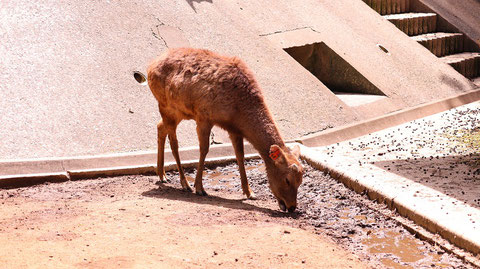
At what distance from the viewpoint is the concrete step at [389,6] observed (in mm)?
16172

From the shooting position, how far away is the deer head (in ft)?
24.2

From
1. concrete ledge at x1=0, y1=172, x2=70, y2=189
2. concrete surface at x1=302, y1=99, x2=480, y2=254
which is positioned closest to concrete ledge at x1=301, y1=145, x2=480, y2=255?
concrete surface at x1=302, y1=99, x2=480, y2=254

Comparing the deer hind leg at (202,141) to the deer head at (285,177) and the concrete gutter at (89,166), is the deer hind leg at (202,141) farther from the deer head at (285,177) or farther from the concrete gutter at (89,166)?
the concrete gutter at (89,166)

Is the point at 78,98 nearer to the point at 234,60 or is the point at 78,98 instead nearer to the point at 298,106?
the point at 234,60

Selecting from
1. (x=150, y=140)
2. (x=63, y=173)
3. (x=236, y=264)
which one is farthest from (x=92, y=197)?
(x=236, y=264)

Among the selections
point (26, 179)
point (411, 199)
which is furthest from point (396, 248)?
point (26, 179)

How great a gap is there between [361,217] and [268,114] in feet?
5.22

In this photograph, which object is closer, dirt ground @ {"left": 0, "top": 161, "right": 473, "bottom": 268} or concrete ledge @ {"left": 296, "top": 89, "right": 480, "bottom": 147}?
dirt ground @ {"left": 0, "top": 161, "right": 473, "bottom": 268}

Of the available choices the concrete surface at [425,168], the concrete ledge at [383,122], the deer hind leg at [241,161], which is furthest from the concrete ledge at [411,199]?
the deer hind leg at [241,161]

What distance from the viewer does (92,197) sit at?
7.86 metres

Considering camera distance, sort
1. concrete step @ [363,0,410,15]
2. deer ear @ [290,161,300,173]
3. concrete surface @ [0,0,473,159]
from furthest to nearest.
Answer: concrete step @ [363,0,410,15] → concrete surface @ [0,0,473,159] → deer ear @ [290,161,300,173]

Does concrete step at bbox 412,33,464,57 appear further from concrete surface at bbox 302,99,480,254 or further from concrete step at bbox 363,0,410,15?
concrete surface at bbox 302,99,480,254

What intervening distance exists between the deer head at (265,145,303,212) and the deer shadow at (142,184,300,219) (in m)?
0.13

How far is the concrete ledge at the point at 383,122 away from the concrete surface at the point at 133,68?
23 centimetres
